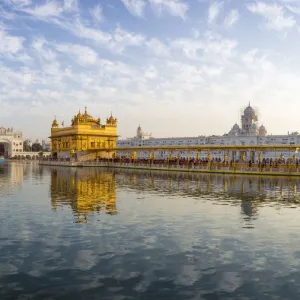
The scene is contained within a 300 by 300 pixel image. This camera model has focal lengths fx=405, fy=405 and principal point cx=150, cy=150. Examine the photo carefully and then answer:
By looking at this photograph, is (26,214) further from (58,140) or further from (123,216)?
(58,140)

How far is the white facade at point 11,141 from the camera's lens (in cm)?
13725

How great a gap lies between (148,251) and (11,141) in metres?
136

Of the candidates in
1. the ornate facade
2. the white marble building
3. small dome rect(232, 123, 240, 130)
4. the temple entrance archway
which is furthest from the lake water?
small dome rect(232, 123, 240, 130)

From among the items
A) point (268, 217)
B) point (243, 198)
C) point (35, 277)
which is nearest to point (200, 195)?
point (243, 198)

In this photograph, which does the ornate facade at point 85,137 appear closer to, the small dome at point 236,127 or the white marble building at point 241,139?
the white marble building at point 241,139

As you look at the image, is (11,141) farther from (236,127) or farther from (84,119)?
(236,127)

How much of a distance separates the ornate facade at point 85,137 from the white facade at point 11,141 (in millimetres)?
58708

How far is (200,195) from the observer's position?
23.6 metres

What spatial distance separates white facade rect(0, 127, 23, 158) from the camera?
450 ft

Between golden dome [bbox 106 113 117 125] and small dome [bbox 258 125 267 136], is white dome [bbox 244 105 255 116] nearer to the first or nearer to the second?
small dome [bbox 258 125 267 136]

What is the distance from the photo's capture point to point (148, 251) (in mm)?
10969

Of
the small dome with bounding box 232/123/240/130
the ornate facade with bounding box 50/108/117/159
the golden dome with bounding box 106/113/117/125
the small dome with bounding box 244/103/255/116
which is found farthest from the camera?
the small dome with bounding box 232/123/240/130

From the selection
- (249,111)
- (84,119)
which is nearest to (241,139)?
(249,111)

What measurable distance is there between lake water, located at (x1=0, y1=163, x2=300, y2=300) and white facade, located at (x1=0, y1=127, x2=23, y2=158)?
125 metres
